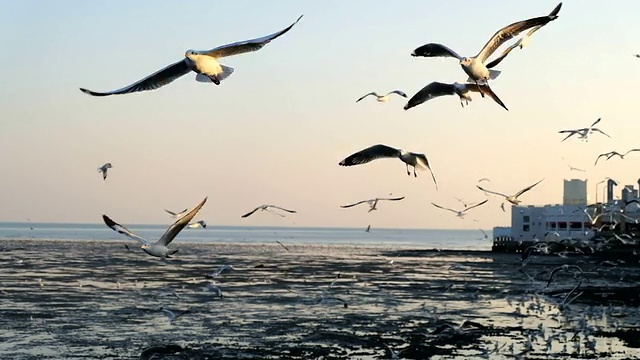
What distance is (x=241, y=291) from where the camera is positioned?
3988cm

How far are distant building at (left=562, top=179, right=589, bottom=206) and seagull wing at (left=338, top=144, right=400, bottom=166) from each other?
8641cm

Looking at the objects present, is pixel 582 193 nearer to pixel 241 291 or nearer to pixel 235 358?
pixel 241 291

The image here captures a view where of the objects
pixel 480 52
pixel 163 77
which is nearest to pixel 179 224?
pixel 163 77

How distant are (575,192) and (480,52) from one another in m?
89.5

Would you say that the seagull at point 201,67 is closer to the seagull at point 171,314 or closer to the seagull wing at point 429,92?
the seagull wing at point 429,92

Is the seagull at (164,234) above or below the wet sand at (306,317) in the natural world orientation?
above

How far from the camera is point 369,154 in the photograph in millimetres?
17672

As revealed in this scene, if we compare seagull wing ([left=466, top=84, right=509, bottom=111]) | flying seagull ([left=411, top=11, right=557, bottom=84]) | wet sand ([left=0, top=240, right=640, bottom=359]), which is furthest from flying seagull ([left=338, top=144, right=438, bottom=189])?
wet sand ([left=0, top=240, right=640, bottom=359])

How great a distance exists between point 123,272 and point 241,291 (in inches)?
537

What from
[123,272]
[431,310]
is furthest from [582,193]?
[431,310]

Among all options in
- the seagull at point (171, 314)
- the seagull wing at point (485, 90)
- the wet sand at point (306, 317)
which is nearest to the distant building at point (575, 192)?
the wet sand at point (306, 317)

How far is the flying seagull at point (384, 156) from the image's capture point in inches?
689

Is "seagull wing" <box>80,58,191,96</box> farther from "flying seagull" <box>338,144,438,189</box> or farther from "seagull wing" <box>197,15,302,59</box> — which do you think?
"flying seagull" <box>338,144,438,189</box>

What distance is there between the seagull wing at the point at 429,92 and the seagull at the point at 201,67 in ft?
14.7
